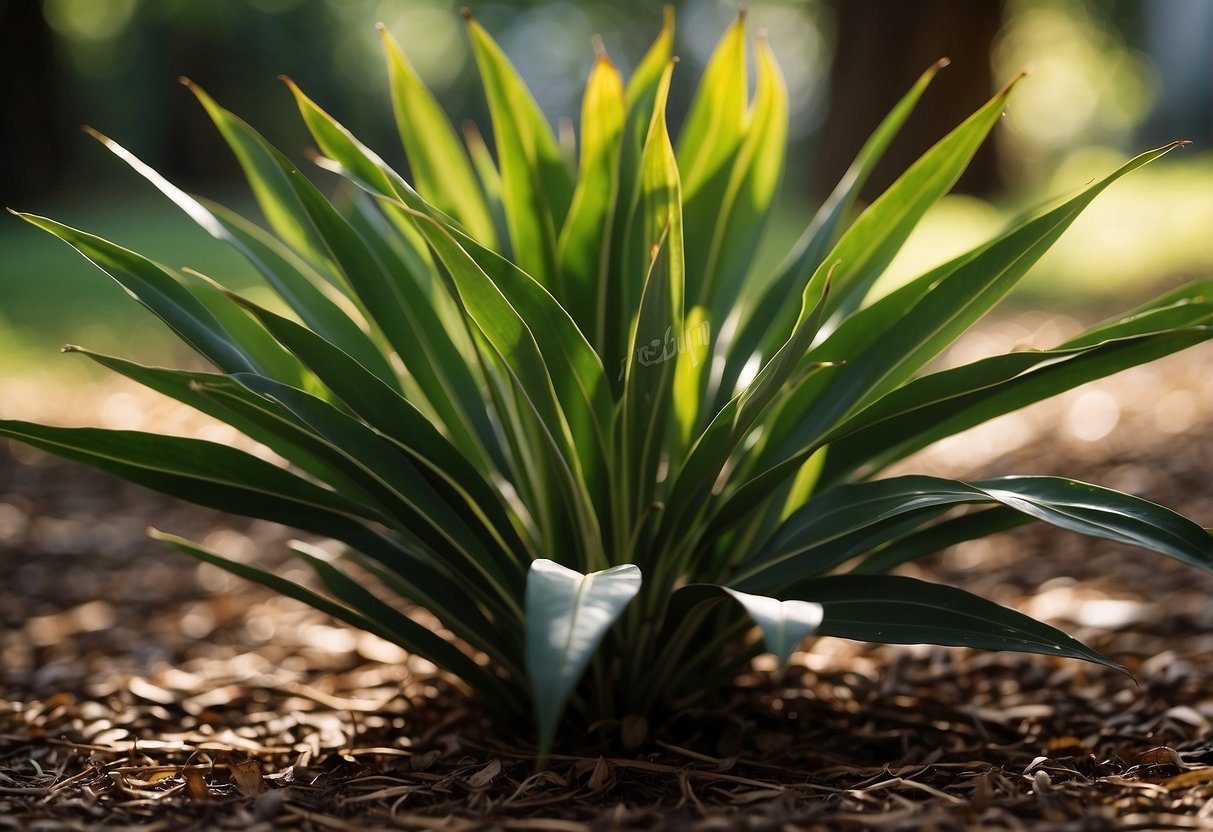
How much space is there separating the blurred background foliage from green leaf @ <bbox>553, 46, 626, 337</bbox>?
22.1 inches

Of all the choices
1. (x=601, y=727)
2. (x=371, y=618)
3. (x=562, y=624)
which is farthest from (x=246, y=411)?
(x=601, y=727)

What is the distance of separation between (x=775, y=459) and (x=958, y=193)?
8211 mm

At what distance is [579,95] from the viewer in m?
23.7

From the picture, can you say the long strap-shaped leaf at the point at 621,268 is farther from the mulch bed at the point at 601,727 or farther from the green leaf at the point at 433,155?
the mulch bed at the point at 601,727

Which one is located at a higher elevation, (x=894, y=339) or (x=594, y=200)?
(x=594, y=200)

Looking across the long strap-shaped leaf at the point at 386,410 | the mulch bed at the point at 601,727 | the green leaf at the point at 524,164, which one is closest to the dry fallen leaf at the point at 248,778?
the mulch bed at the point at 601,727

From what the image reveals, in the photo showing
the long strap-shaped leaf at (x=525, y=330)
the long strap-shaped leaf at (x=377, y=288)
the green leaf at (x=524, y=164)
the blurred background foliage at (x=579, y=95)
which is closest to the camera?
the long strap-shaped leaf at (x=525, y=330)

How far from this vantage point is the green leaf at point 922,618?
48.2 inches

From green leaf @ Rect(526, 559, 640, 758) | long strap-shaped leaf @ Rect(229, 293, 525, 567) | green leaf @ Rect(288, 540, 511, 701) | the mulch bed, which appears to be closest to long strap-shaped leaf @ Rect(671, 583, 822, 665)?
green leaf @ Rect(526, 559, 640, 758)

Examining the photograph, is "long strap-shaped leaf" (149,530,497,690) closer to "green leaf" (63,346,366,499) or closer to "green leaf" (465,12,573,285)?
"green leaf" (63,346,366,499)

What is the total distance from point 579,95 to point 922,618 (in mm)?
23703

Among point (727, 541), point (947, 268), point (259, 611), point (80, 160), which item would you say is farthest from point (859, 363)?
point (80, 160)

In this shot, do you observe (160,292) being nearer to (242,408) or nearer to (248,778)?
(242,408)

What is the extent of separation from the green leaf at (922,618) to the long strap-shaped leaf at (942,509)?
0.04 m
